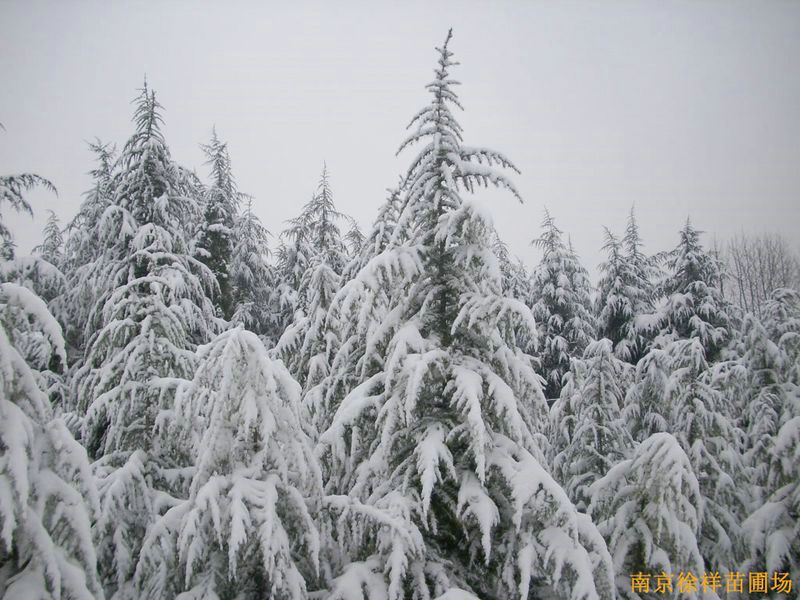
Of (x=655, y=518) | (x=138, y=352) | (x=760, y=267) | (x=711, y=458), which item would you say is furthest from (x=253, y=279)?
(x=760, y=267)

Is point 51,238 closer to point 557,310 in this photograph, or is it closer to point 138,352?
point 138,352

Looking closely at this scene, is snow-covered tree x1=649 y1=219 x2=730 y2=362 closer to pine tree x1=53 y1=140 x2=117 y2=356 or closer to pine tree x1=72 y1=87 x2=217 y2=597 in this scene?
pine tree x1=72 y1=87 x2=217 y2=597

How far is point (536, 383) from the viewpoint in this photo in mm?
6305

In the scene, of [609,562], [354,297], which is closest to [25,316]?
[354,297]

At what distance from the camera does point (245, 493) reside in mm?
4742

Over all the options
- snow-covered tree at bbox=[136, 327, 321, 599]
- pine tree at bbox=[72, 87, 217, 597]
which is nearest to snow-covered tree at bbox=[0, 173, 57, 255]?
pine tree at bbox=[72, 87, 217, 597]

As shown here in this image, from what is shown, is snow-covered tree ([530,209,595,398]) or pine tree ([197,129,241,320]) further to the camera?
snow-covered tree ([530,209,595,398])

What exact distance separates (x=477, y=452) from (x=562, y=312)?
1989 cm

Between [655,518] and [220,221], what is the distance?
21532 millimetres

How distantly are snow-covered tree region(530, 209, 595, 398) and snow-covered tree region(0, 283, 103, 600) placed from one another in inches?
807

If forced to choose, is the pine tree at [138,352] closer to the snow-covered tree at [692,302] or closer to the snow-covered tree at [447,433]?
the snow-covered tree at [447,433]

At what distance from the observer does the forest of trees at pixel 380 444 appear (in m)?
4.63

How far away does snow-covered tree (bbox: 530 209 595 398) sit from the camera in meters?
22.9

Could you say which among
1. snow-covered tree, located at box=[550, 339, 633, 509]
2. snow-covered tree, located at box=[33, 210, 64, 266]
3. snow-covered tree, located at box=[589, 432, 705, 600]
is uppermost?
snow-covered tree, located at box=[33, 210, 64, 266]
